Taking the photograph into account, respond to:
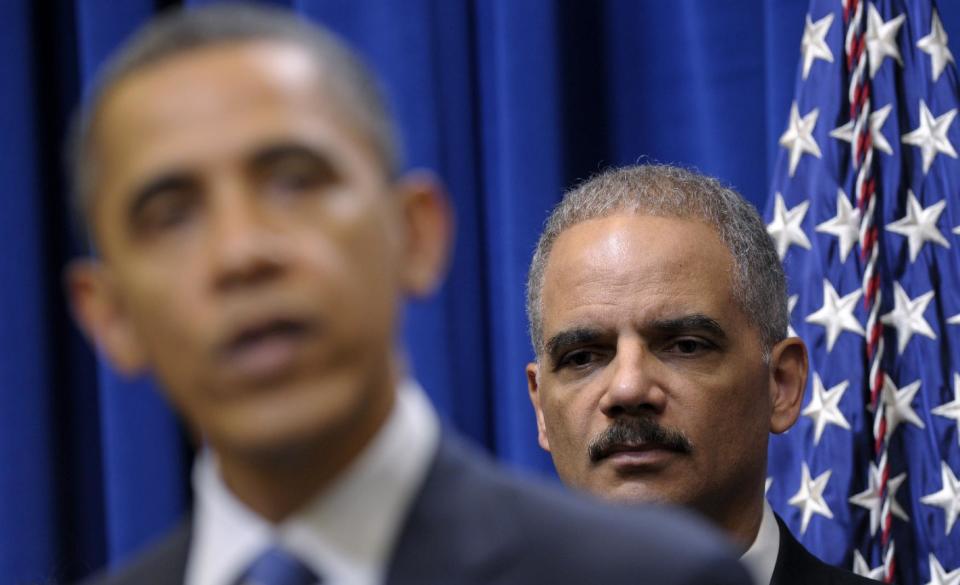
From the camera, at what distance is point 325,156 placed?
0.72 metres

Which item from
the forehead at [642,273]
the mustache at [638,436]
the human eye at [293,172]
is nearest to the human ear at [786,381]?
the forehead at [642,273]

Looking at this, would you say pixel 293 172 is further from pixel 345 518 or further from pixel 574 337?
pixel 574 337

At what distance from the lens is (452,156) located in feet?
10.6

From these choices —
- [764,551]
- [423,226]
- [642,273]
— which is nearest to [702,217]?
[642,273]

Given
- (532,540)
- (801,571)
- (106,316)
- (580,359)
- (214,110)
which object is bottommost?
(801,571)

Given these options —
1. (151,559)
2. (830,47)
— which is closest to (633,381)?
(830,47)

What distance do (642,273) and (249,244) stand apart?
143 cm

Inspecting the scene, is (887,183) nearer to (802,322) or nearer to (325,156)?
(802,322)

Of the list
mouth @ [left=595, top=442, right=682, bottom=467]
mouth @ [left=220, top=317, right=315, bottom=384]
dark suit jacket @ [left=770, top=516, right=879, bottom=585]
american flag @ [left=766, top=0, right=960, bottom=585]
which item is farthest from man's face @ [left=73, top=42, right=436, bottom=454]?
american flag @ [left=766, top=0, right=960, bottom=585]

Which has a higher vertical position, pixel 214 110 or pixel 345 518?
pixel 214 110

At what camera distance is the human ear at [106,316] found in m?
0.75

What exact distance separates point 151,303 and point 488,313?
8.40 ft

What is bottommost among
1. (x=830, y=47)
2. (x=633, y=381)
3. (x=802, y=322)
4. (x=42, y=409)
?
(x=42, y=409)

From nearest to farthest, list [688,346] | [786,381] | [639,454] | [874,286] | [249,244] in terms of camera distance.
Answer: [249,244] < [639,454] < [688,346] < [786,381] < [874,286]
